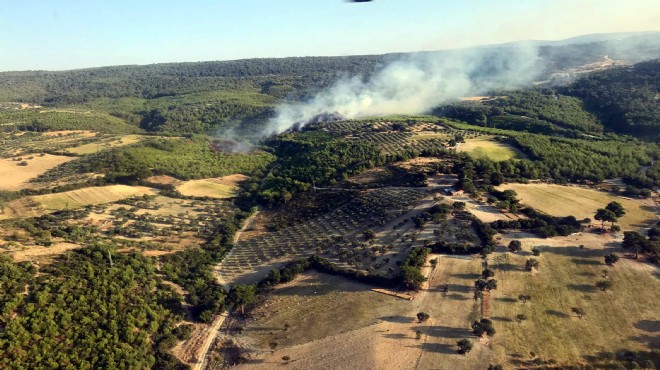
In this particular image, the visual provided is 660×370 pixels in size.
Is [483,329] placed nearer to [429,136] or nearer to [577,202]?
[577,202]

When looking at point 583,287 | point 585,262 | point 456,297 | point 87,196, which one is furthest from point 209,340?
point 87,196

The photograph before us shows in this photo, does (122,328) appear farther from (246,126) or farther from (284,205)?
(246,126)

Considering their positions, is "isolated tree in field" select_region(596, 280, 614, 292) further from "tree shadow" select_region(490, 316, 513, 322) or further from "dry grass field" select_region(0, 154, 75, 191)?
"dry grass field" select_region(0, 154, 75, 191)

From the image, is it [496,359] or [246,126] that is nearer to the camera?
[496,359]

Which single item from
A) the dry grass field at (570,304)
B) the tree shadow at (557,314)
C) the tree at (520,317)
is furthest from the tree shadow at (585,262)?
the tree at (520,317)

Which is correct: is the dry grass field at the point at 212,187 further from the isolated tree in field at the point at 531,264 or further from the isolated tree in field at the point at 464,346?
the isolated tree in field at the point at 464,346

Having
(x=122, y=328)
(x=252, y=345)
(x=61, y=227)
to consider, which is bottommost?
(x=252, y=345)

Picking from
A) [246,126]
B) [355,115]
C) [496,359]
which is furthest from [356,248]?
[246,126]
